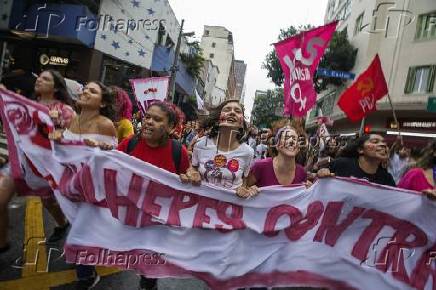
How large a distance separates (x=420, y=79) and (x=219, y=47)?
78083 millimetres

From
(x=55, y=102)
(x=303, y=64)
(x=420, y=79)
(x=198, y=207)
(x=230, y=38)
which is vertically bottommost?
(x=198, y=207)

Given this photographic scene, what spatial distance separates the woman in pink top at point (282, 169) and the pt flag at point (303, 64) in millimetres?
3731

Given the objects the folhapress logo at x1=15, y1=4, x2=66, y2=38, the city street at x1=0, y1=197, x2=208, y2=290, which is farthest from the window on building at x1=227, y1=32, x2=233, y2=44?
the city street at x1=0, y1=197, x2=208, y2=290

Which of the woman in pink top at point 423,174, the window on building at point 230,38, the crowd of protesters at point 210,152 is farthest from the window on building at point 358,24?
the window on building at point 230,38

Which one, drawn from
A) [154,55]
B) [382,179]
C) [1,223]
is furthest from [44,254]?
[154,55]

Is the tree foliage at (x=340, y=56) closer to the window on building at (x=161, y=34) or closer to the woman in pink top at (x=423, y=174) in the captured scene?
the window on building at (x=161, y=34)

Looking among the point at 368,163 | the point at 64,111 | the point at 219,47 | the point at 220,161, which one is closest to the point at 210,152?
the point at 220,161

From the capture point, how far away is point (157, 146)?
3746 mm

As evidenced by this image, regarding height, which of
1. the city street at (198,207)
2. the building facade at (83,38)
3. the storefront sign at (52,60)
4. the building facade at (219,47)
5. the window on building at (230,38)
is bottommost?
the city street at (198,207)

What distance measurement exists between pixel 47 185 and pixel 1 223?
17.3 inches

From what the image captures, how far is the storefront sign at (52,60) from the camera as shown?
917 inches

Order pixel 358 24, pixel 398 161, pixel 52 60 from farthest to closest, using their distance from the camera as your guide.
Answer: pixel 358 24
pixel 52 60
pixel 398 161

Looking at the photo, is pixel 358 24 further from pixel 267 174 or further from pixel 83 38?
pixel 267 174

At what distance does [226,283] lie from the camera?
3.42 metres
